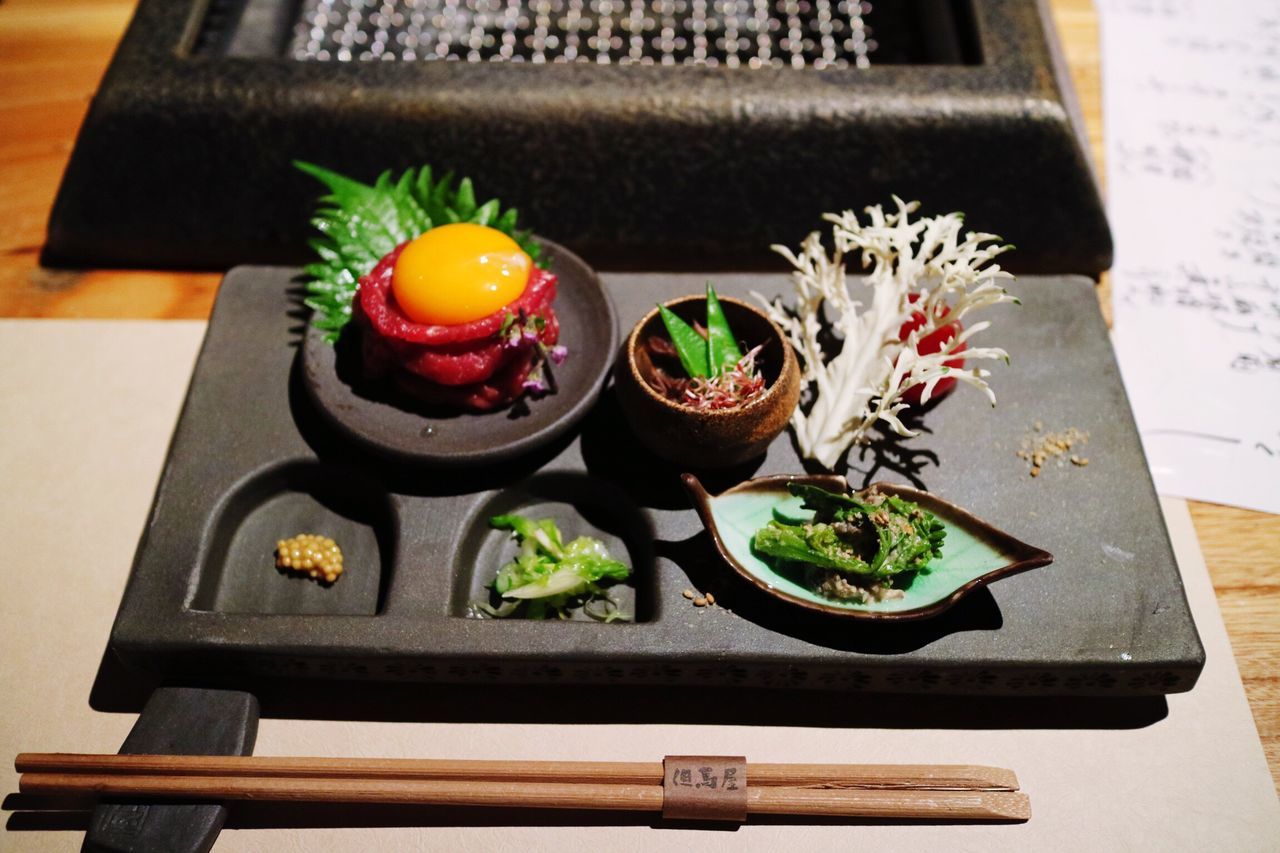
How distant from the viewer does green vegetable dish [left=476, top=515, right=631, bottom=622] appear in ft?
6.16

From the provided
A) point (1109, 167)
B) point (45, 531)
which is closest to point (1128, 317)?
point (1109, 167)

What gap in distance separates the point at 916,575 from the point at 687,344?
2.22 ft

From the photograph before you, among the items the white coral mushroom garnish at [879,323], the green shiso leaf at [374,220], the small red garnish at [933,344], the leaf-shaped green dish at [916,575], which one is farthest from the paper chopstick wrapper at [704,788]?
the green shiso leaf at [374,220]

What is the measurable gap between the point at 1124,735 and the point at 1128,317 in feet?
3.99

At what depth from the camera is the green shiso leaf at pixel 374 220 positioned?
86.4 inches

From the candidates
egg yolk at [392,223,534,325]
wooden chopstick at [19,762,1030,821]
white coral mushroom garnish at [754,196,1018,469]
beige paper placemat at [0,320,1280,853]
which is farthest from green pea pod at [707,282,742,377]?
wooden chopstick at [19,762,1030,821]

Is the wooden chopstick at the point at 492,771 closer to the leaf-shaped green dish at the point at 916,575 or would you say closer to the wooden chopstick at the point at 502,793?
the wooden chopstick at the point at 502,793

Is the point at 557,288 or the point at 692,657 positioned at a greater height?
the point at 557,288

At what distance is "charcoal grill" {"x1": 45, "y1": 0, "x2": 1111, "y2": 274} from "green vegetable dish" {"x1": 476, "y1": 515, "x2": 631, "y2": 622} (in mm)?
933

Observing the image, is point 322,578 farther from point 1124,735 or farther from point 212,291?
point 1124,735

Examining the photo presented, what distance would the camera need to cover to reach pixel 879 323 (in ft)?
6.86

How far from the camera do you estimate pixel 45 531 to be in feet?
6.93

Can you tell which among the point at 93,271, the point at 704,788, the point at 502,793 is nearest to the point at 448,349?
the point at 502,793

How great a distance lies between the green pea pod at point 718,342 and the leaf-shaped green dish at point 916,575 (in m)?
0.27
